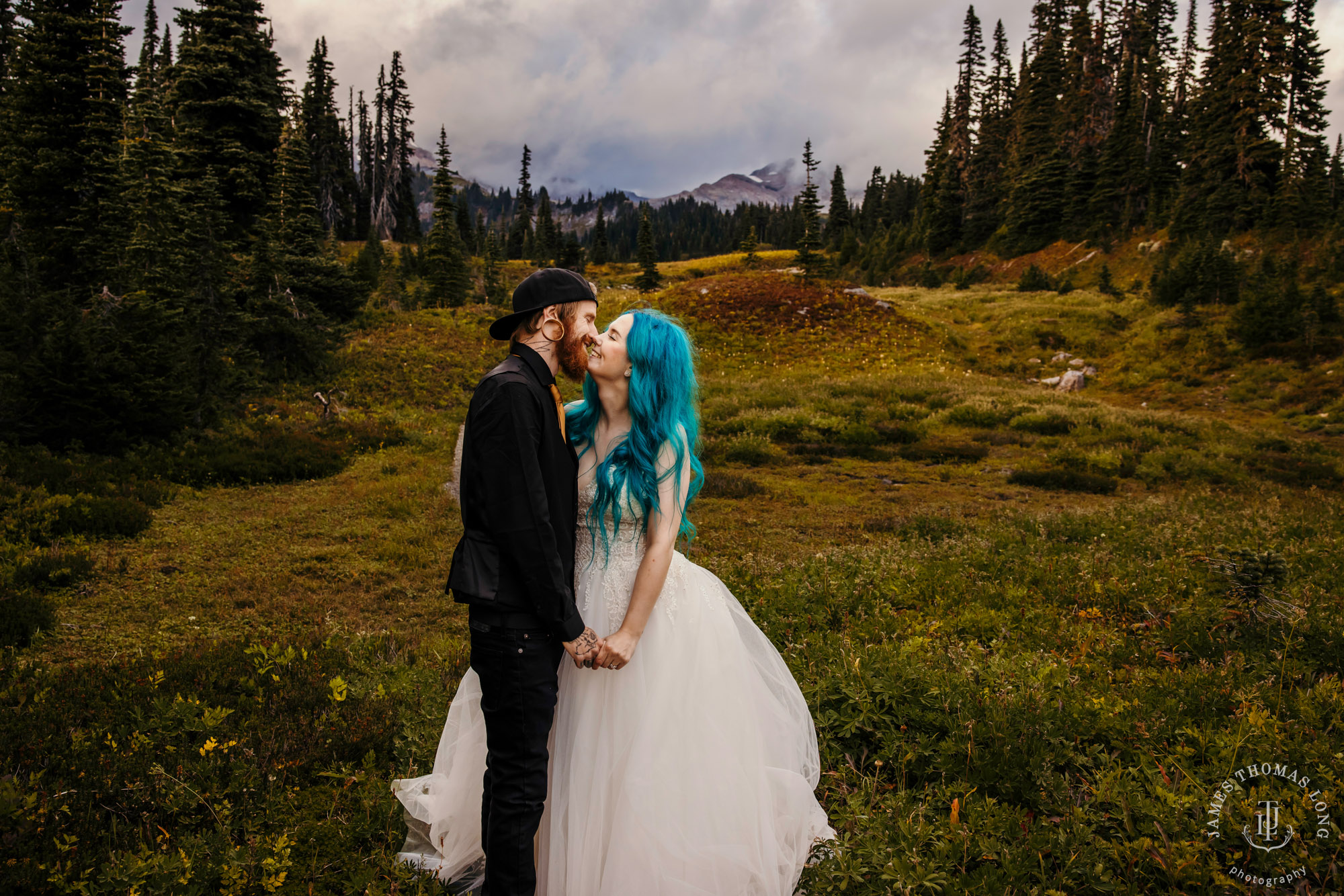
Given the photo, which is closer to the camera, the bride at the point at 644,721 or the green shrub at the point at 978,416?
the bride at the point at 644,721

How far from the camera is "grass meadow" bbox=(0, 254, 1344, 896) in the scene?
306 cm

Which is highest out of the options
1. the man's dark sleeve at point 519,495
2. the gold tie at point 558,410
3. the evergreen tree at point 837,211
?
the evergreen tree at point 837,211

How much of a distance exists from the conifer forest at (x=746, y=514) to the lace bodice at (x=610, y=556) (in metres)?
1.50

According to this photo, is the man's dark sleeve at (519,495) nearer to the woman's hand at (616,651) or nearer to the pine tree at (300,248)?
the woman's hand at (616,651)

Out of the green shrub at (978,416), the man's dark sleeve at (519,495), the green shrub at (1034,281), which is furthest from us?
the green shrub at (1034,281)

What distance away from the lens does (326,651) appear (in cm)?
586

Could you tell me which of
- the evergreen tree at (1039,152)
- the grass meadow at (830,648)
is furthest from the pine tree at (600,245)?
the grass meadow at (830,648)

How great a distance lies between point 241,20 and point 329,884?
1432 inches

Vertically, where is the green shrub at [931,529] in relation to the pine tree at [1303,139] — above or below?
below

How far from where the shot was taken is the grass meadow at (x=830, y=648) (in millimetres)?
3062

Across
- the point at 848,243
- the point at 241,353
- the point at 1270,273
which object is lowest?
the point at 241,353

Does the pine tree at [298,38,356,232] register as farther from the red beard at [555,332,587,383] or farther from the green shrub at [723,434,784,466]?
the red beard at [555,332,587,383]

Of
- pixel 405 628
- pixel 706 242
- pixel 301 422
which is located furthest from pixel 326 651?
pixel 706 242

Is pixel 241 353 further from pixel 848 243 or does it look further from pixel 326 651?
pixel 848 243
